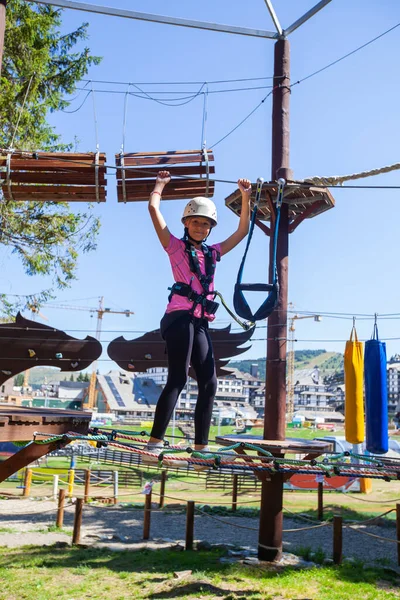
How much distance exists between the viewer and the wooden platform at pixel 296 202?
23.2 ft

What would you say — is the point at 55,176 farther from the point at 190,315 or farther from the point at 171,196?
the point at 190,315

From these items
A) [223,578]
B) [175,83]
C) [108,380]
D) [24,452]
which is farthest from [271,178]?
[108,380]

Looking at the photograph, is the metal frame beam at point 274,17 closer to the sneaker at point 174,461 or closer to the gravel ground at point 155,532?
the sneaker at point 174,461

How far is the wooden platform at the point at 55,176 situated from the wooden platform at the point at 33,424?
2.28 metres

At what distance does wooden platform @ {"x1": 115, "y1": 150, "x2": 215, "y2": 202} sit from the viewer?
18.1ft

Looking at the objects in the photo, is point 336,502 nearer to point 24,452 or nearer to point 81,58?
point 24,452

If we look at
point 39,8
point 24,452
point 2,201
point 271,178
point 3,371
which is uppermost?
point 39,8

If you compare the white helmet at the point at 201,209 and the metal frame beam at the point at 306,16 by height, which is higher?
the metal frame beam at the point at 306,16

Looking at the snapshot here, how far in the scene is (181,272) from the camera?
11.6 feet

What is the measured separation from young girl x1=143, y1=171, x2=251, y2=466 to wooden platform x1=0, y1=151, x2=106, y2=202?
213 cm

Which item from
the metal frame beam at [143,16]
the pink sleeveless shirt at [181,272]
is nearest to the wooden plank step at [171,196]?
the metal frame beam at [143,16]

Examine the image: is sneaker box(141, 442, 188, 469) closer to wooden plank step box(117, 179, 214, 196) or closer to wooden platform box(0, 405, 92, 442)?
wooden platform box(0, 405, 92, 442)

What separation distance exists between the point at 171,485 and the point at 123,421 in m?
31.4

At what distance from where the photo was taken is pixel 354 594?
691cm
